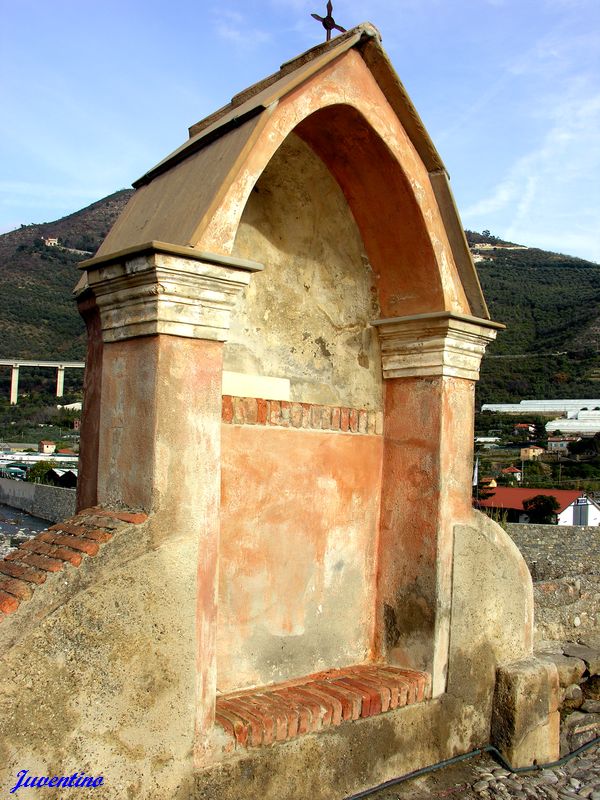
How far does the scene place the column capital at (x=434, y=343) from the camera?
440 cm

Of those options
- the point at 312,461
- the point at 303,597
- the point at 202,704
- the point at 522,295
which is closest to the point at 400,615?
the point at 303,597

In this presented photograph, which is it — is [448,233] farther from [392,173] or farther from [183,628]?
[183,628]

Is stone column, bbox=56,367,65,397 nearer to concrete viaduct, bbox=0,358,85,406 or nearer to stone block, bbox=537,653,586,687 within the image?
concrete viaduct, bbox=0,358,85,406

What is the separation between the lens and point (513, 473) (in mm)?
41562

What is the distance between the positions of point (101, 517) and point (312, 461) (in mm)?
1466

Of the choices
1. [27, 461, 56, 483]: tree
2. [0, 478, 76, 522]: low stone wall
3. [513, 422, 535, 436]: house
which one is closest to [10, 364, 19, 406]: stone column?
[0, 478, 76, 522]: low stone wall

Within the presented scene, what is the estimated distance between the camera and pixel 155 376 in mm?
3035

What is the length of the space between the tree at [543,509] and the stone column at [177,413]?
27.4 meters

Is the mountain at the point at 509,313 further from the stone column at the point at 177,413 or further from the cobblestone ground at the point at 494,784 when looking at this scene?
the stone column at the point at 177,413

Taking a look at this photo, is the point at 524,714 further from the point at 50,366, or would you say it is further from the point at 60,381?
the point at 50,366

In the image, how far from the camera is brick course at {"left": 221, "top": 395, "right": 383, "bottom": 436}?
393 cm

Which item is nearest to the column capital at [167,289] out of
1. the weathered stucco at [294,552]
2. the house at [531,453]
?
the weathered stucco at [294,552]

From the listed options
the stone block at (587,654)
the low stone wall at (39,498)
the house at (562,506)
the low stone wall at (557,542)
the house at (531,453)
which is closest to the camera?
the stone block at (587,654)

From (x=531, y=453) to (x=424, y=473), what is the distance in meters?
45.8
